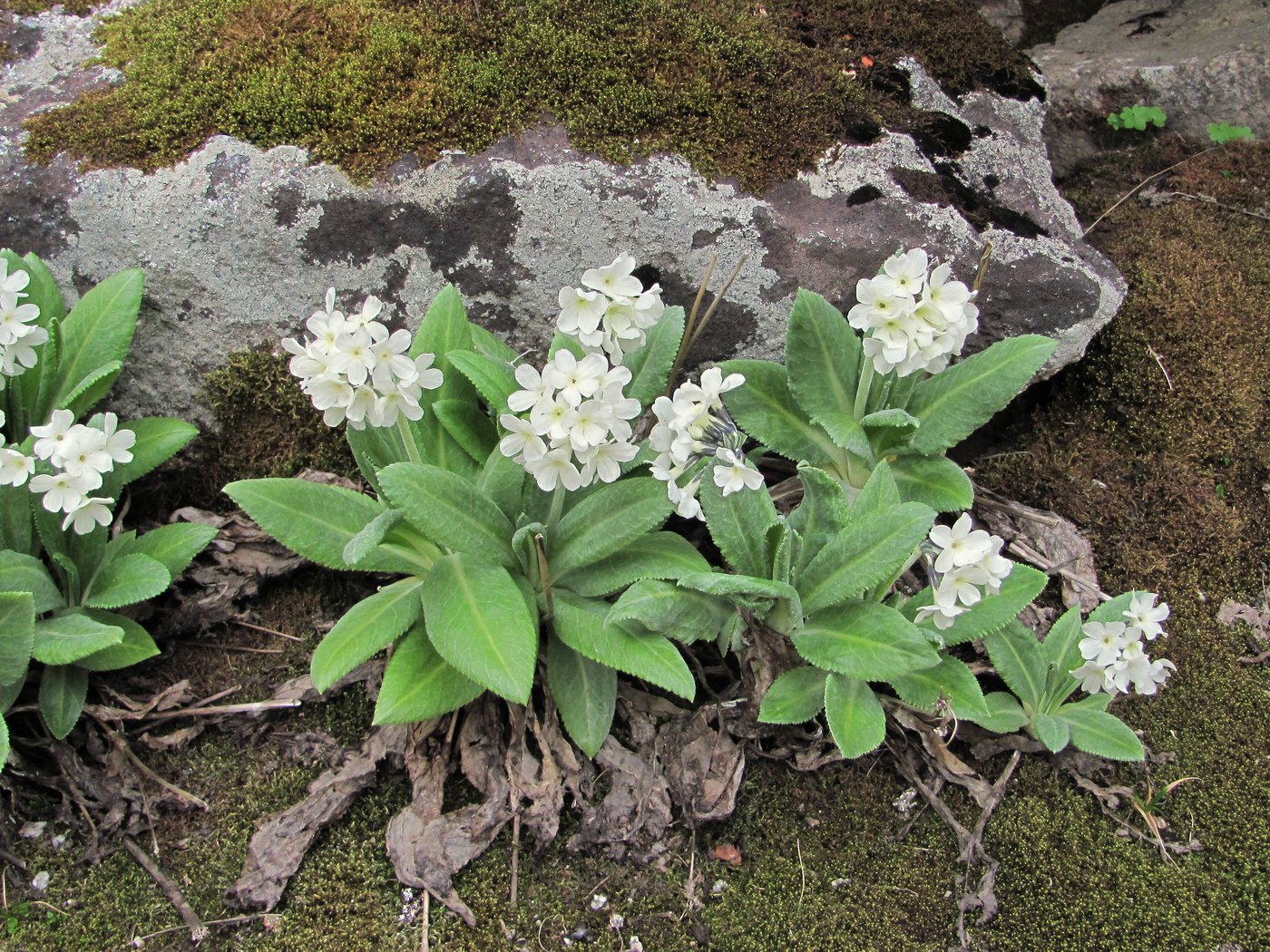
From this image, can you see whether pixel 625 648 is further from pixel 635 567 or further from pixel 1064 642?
pixel 1064 642

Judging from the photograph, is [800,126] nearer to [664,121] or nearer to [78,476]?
[664,121]

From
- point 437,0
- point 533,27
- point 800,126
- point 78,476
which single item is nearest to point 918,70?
point 800,126

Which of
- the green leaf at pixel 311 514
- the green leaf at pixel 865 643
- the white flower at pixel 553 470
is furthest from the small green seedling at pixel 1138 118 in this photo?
the green leaf at pixel 311 514

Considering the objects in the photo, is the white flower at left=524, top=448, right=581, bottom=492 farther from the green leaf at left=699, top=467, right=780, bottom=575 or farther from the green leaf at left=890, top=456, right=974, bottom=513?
the green leaf at left=890, top=456, right=974, bottom=513

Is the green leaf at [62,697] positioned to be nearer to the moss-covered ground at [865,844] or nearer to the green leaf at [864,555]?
the moss-covered ground at [865,844]

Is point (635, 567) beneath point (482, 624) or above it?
beneath

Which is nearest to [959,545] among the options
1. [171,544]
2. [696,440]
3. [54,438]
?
[696,440]

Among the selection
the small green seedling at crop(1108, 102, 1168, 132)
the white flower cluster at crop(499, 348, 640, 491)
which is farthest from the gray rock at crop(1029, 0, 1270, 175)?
the white flower cluster at crop(499, 348, 640, 491)
